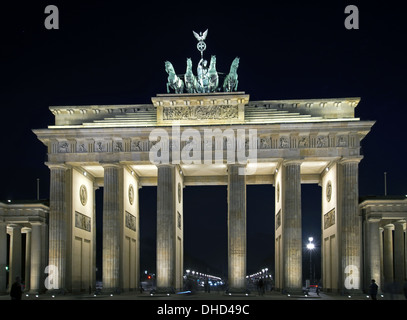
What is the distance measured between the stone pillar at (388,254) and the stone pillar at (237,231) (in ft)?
49.3

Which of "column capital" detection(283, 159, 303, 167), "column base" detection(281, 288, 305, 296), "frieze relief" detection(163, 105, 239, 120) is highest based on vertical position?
"frieze relief" detection(163, 105, 239, 120)

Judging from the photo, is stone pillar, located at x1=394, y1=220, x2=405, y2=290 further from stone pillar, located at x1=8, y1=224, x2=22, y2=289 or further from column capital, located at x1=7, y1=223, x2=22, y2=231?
column capital, located at x1=7, y1=223, x2=22, y2=231

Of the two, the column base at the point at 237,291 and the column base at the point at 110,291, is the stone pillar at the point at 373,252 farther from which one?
the column base at the point at 110,291

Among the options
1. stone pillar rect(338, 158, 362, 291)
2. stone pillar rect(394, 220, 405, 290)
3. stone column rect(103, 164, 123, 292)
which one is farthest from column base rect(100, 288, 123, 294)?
stone pillar rect(394, 220, 405, 290)

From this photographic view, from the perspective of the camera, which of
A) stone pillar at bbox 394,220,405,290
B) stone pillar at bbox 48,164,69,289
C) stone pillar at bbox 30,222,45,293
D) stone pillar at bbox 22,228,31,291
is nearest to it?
stone pillar at bbox 48,164,69,289

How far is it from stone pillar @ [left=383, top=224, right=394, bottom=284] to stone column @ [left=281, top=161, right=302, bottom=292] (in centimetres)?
1073

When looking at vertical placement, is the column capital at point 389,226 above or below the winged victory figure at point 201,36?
below

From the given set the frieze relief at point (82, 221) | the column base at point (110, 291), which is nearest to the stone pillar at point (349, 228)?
the column base at point (110, 291)

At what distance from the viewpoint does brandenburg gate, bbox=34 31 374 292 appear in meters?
51.2

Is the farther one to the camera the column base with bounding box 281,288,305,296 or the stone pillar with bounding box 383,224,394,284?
the stone pillar with bounding box 383,224,394,284

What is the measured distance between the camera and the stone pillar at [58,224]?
51731 millimetres

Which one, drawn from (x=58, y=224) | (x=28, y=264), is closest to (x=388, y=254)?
(x=58, y=224)

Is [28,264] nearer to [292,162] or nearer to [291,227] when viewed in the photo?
[291,227]
